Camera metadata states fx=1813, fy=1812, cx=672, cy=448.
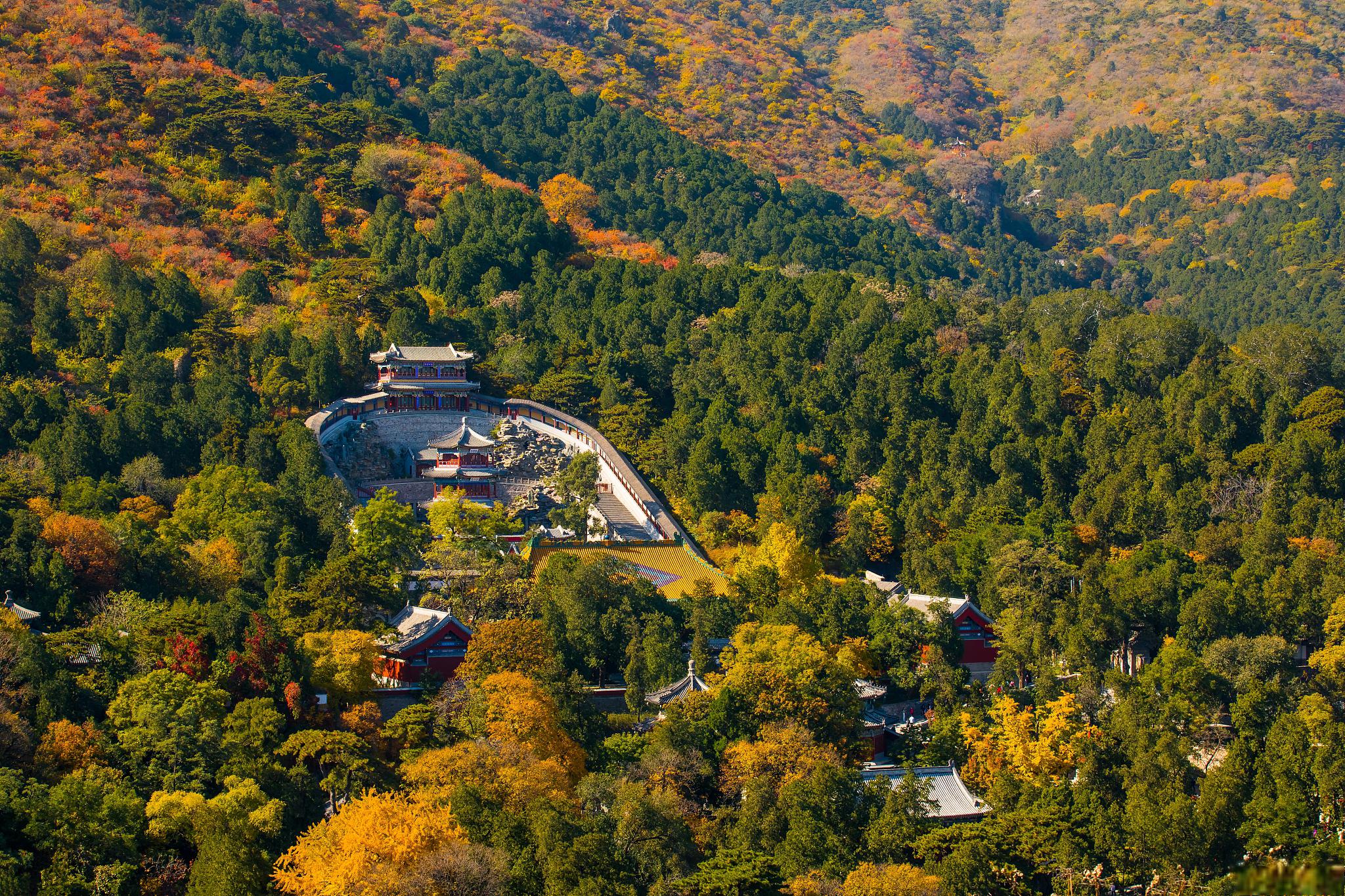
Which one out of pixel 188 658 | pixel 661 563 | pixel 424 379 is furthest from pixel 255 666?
pixel 424 379

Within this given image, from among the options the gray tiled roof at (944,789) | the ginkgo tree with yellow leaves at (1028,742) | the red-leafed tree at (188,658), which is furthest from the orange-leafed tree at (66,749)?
the ginkgo tree with yellow leaves at (1028,742)

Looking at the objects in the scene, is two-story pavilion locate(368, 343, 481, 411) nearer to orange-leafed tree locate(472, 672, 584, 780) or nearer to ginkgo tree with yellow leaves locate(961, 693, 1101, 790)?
orange-leafed tree locate(472, 672, 584, 780)

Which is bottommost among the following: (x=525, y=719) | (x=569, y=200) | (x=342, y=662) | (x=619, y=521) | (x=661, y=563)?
(x=619, y=521)

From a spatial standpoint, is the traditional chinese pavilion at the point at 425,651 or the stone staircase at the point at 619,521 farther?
the stone staircase at the point at 619,521

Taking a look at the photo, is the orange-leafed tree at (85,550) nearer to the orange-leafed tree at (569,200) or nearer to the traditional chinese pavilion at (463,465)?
the traditional chinese pavilion at (463,465)

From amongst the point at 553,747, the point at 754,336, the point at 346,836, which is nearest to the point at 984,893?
the point at 553,747

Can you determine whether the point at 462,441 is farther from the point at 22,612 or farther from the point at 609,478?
the point at 22,612

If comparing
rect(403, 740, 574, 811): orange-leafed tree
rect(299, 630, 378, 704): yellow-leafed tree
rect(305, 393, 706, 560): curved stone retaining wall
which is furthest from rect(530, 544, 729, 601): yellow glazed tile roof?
rect(403, 740, 574, 811): orange-leafed tree
